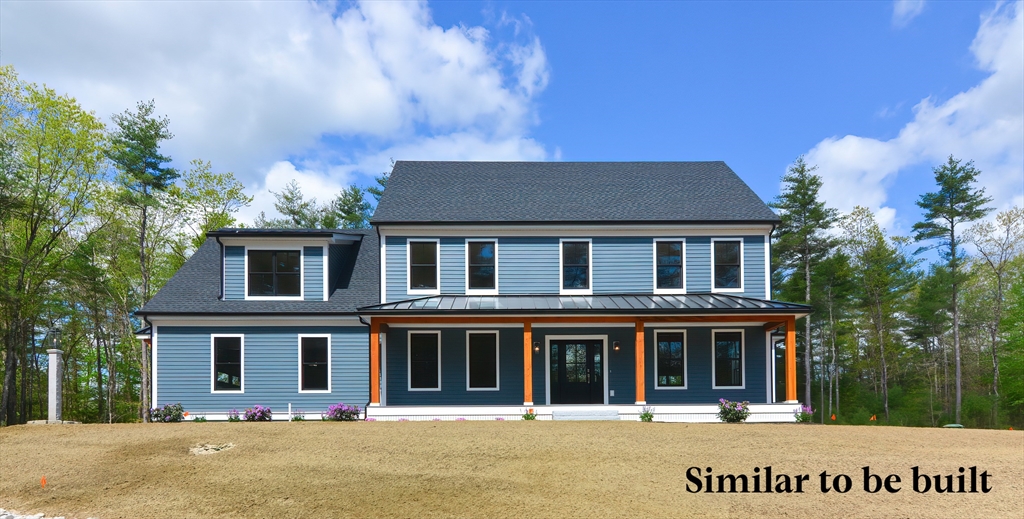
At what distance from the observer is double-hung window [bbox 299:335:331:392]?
17.9m

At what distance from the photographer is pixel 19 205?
20.4 metres

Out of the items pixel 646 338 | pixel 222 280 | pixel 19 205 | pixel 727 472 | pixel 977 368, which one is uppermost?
pixel 19 205

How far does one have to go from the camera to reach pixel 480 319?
1711 cm

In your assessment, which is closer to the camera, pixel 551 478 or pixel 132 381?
pixel 551 478

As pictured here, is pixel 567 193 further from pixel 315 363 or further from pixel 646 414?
pixel 315 363

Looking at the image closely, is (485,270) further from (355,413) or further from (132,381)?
(132,381)

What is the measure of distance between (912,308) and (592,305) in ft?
86.8

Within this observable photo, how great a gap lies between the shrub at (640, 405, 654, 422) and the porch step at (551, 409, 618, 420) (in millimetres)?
760

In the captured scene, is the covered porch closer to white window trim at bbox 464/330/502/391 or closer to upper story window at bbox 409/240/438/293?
white window trim at bbox 464/330/502/391

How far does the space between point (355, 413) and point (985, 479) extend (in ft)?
46.5

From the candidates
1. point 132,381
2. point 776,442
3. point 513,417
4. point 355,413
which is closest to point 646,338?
point 513,417

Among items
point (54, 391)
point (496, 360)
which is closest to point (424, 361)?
point (496, 360)

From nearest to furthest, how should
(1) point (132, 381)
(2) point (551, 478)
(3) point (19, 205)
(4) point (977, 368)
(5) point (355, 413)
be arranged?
(2) point (551, 478) < (5) point (355, 413) < (3) point (19, 205) < (1) point (132, 381) < (4) point (977, 368)

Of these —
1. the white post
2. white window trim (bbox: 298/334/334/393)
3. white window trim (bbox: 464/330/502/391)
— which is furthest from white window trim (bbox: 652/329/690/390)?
the white post
